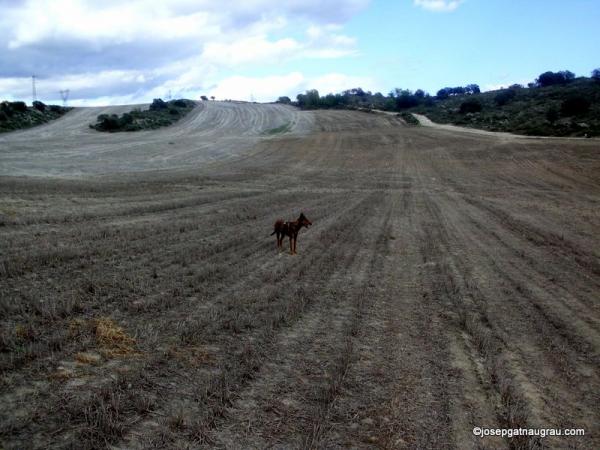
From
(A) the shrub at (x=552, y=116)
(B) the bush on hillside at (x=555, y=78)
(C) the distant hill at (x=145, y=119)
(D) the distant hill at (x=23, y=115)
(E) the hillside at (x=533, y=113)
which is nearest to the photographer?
(E) the hillside at (x=533, y=113)

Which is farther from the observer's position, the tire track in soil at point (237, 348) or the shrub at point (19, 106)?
the shrub at point (19, 106)

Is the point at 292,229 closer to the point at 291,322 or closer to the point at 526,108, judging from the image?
the point at 291,322

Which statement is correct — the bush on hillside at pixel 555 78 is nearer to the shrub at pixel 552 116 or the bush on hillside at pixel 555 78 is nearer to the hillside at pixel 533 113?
the hillside at pixel 533 113

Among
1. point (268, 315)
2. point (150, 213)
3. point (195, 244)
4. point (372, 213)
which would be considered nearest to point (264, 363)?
point (268, 315)

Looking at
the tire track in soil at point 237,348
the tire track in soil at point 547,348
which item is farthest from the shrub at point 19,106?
the tire track in soil at point 547,348

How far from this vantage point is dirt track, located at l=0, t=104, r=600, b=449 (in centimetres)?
450

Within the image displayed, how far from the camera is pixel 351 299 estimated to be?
8172mm

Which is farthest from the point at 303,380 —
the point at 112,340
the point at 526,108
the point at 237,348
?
the point at 526,108

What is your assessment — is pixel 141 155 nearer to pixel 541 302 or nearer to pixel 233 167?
pixel 233 167

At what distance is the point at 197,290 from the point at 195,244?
3209 millimetres

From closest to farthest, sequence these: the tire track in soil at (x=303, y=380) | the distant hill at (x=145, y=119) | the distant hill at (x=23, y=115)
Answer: the tire track in soil at (x=303, y=380)
the distant hill at (x=23, y=115)
the distant hill at (x=145, y=119)

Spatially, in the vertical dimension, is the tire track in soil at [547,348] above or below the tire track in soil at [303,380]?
below

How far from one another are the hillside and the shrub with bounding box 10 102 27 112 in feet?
162

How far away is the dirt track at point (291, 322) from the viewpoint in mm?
4504
